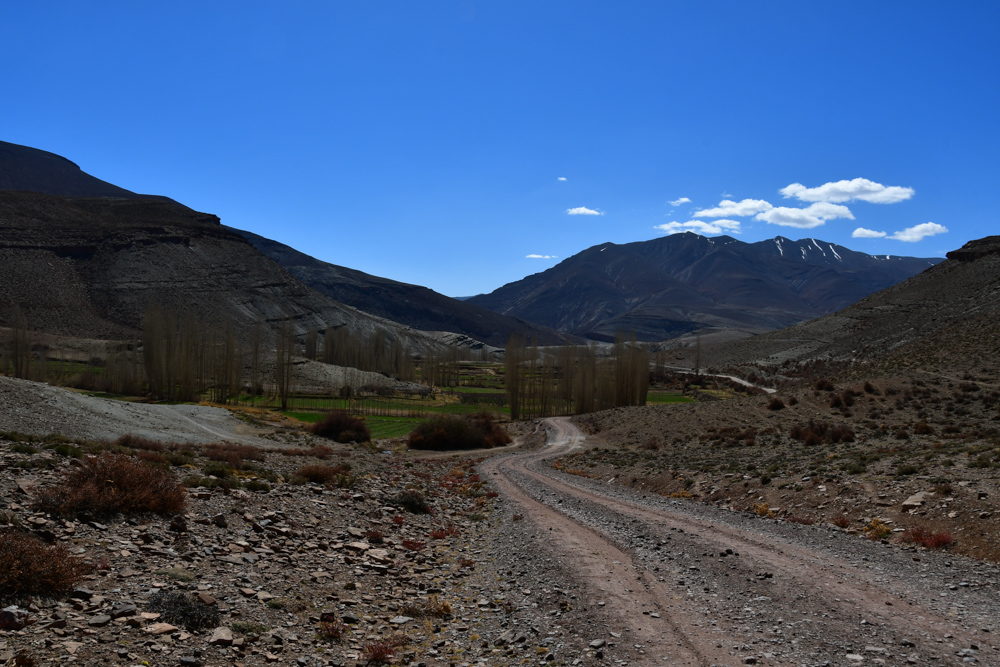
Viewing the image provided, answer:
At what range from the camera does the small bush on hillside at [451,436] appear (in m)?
50.9

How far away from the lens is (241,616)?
8258mm

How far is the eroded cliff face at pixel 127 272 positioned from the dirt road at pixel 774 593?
344ft

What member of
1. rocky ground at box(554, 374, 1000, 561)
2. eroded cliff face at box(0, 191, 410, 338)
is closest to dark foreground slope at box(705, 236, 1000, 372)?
rocky ground at box(554, 374, 1000, 561)

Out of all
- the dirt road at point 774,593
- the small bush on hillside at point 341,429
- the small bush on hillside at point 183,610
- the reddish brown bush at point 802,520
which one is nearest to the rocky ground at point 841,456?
the reddish brown bush at point 802,520

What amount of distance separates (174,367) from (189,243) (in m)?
83.2

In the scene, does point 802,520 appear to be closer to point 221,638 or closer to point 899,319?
point 221,638

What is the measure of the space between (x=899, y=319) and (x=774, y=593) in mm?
110509

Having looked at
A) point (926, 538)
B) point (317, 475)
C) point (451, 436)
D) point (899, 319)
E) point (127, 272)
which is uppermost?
point (127, 272)

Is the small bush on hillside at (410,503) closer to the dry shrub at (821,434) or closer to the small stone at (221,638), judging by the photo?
the small stone at (221,638)

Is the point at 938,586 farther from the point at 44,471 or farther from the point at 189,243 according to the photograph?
the point at 189,243

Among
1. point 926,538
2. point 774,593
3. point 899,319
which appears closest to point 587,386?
point 899,319

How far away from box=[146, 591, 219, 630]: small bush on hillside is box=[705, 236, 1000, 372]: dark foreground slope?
237 feet

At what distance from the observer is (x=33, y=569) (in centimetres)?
716

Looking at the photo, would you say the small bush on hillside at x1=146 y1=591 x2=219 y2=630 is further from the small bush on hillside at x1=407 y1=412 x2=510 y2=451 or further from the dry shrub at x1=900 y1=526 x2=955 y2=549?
the small bush on hillside at x1=407 y1=412 x2=510 y2=451
